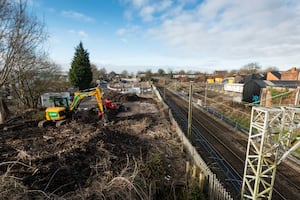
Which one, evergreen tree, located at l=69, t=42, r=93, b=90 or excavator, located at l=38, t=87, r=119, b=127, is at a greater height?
evergreen tree, located at l=69, t=42, r=93, b=90

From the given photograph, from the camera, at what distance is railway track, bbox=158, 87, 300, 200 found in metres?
8.68

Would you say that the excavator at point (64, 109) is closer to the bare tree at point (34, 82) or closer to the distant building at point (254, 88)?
the bare tree at point (34, 82)

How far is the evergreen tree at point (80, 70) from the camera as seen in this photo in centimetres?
3705

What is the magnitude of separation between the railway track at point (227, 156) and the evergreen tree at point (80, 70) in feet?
92.9

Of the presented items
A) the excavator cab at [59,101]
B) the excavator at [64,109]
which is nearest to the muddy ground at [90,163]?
the excavator at [64,109]

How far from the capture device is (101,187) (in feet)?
21.4

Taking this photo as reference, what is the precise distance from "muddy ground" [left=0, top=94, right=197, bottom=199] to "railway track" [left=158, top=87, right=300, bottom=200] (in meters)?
2.40

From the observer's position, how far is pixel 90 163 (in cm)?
880

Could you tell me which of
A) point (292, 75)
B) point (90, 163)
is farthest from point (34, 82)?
point (292, 75)

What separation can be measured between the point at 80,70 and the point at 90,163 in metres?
33.7

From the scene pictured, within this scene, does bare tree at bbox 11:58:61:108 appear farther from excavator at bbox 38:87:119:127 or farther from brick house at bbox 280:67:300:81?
brick house at bbox 280:67:300:81

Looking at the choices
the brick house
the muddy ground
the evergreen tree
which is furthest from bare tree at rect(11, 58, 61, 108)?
the brick house

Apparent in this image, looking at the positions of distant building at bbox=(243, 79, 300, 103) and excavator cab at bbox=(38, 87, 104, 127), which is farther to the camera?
distant building at bbox=(243, 79, 300, 103)

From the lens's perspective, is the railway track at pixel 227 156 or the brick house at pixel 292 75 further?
the brick house at pixel 292 75
